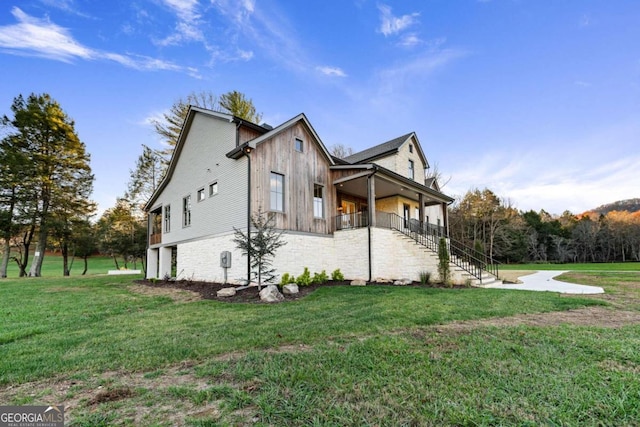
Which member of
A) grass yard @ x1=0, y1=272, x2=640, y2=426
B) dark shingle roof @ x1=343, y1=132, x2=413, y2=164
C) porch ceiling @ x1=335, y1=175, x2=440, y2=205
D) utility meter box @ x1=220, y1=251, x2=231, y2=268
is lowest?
grass yard @ x1=0, y1=272, x2=640, y2=426

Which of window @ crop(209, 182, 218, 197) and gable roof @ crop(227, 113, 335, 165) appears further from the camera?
window @ crop(209, 182, 218, 197)

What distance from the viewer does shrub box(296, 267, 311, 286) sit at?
1095 cm

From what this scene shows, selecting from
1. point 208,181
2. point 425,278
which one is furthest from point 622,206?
point 208,181

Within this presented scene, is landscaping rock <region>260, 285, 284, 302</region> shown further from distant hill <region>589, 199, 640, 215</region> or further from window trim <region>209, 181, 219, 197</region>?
distant hill <region>589, 199, 640, 215</region>

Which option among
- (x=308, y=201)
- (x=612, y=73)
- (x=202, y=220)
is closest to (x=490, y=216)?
(x=612, y=73)

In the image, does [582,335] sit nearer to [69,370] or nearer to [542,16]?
[69,370]

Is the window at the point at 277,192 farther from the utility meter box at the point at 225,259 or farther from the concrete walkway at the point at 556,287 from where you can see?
the concrete walkway at the point at 556,287

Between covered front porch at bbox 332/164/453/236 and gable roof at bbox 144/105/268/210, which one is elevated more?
gable roof at bbox 144/105/268/210

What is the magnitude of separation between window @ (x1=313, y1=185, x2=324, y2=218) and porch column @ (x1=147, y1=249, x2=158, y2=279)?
11.5 metres

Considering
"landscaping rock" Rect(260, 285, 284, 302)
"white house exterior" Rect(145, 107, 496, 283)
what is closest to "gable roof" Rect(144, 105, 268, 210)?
"white house exterior" Rect(145, 107, 496, 283)

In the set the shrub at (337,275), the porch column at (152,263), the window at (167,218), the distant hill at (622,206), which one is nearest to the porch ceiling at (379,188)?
the shrub at (337,275)

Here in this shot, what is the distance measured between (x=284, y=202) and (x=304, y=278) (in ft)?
10.2

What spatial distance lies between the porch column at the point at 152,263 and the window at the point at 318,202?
11.5 metres

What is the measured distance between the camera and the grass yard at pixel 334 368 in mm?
2092
